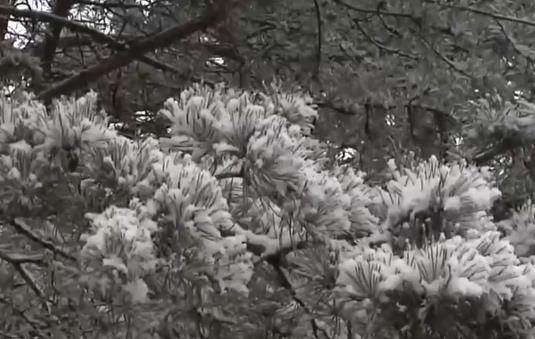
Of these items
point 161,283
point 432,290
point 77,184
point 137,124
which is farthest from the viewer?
point 137,124

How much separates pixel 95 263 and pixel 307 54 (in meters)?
1.96

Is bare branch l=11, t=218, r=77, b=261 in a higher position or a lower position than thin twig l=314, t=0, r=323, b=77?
lower

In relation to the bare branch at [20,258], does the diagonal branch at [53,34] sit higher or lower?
higher

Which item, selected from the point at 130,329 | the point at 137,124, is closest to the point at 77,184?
the point at 130,329

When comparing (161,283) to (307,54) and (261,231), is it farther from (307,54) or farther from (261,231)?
(307,54)

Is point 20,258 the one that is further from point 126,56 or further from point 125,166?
point 126,56

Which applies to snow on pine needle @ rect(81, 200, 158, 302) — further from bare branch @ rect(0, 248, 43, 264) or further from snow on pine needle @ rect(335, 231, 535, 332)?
bare branch @ rect(0, 248, 43, 264)

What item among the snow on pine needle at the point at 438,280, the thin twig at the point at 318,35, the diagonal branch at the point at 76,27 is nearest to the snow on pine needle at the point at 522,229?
the snow on pine needle at the point at 438,280

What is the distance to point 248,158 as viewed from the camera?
1.16 m

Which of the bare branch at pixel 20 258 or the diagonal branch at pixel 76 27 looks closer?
the bare branch at pixel 20 258

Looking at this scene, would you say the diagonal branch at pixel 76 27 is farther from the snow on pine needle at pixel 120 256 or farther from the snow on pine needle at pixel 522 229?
the snow on pine needle at pixel 120 256

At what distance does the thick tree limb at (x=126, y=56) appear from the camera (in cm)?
247

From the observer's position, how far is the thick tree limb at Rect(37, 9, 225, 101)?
8.11 ft

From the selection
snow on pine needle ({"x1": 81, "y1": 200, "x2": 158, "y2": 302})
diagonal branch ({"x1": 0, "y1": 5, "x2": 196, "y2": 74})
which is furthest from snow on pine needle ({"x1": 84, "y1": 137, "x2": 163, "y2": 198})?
diagonal branch ({"x1": 0, "y1": 5, "x2": 196, "y2": 74})
